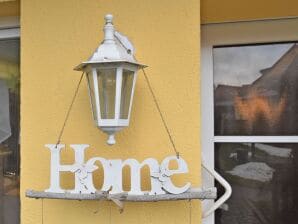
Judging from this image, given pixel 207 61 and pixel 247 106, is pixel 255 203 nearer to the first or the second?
pixel 247 106

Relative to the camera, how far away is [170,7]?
178 centimetres

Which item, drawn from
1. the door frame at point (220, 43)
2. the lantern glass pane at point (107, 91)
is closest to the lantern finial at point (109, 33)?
the lantern glass pane at point (107, 91)

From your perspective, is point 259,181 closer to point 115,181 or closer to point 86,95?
point 115,181

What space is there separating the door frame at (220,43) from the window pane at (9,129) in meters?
1.00

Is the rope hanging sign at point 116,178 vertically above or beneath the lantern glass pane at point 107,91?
beneath

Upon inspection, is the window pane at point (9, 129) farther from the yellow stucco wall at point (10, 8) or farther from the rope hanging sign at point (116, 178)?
the rope hanging sign at point (116, 178)

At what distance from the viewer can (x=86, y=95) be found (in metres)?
1.84

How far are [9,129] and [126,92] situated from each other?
35.5 inches

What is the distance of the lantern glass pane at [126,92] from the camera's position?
5.16 feet

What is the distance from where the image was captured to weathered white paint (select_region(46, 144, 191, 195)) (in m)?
1.64

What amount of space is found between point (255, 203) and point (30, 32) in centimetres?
138

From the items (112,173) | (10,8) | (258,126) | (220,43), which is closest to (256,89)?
(258,126)

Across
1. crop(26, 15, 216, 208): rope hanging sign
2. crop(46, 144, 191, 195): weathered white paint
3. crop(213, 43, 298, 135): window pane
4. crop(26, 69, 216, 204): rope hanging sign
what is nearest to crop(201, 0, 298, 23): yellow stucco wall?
crop(213, 43, 298, 135): window pane

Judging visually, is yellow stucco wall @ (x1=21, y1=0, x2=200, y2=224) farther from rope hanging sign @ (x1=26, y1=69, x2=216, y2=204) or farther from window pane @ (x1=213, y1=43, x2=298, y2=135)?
window pane @ (x1=213, y1=43, x2=298, y2=135)
